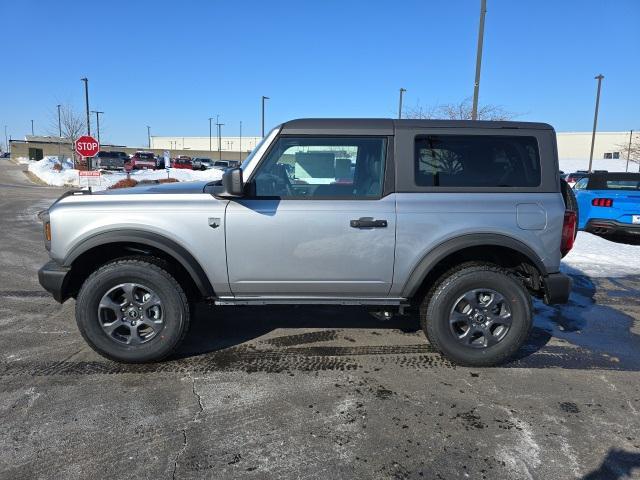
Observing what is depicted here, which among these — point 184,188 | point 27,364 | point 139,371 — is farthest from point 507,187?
point 27,364

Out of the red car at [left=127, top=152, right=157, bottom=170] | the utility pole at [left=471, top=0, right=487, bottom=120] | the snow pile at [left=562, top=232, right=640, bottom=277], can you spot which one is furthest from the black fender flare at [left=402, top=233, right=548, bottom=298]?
the red car at [left=127, top=152, right=157, bottom=170]

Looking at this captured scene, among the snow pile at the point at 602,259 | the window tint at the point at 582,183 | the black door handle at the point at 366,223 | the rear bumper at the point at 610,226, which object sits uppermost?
the window tint at the point at 582,183

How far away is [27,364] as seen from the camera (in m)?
3.86

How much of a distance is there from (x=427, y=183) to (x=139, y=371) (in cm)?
277

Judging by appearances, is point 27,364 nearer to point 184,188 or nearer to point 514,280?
point 184,188

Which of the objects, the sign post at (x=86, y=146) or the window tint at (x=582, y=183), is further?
the sign post at (x=86, y=146)

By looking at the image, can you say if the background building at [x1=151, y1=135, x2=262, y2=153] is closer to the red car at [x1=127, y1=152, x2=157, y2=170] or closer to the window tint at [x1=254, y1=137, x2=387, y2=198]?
the red car at [x1=127, y1=152, x2=157, y2=170]

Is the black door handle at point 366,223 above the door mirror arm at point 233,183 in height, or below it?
below

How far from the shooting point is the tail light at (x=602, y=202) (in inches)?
383

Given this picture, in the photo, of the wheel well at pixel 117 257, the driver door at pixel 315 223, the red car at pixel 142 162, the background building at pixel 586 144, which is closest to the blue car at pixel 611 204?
the driver door at pixel 315 223

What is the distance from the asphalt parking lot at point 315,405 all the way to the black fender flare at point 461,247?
826 millimetres

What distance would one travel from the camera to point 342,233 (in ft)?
12.3

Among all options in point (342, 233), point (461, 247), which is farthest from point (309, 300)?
point (461, 247)

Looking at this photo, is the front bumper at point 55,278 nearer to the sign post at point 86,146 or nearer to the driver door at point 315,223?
the driver door at point 315,223
